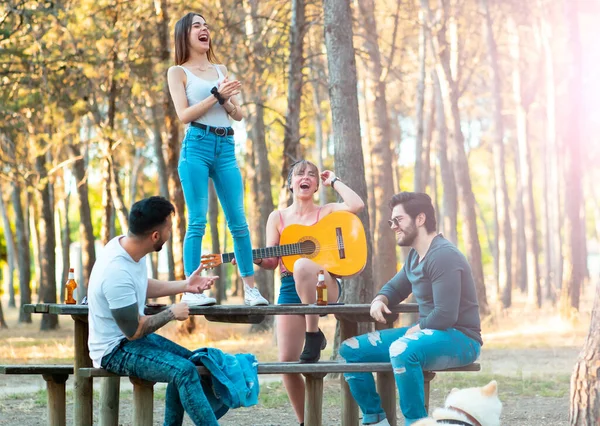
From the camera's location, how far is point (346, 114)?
10.8m

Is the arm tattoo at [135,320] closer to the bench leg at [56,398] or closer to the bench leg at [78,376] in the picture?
the bench leg at [78,376]

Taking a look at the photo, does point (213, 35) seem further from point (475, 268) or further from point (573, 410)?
point (573, 410)

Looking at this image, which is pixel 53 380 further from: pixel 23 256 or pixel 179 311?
pixel 23 256

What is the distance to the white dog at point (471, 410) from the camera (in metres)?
5.06

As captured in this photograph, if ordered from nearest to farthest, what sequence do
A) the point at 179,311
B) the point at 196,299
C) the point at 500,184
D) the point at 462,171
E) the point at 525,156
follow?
the point at 179,311 < the point at 196,299 < the point at 462,171 < the point at 500,184 < the point at 525,156

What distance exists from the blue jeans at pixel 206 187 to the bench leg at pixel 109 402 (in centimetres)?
96

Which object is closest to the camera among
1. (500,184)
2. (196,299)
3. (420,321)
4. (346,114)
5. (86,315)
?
(420,321)

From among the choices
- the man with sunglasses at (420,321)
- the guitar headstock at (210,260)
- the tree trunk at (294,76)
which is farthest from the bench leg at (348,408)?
the tree trunk at (294,76)

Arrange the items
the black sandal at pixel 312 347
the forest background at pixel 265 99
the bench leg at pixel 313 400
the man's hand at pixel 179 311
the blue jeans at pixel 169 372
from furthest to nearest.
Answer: the forest background at pixel 265 99, the black sandal at pixel 312 347, the bench leg at pixel 313 400, the man's hand at pixel 179 311, the blue jeans at pixel 169 372

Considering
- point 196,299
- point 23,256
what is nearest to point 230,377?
point 196,299

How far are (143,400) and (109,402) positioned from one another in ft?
1.71

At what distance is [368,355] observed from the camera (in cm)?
655

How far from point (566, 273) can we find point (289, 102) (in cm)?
729

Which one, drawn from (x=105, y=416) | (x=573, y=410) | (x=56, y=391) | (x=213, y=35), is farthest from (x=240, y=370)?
(x=213, y=35)
